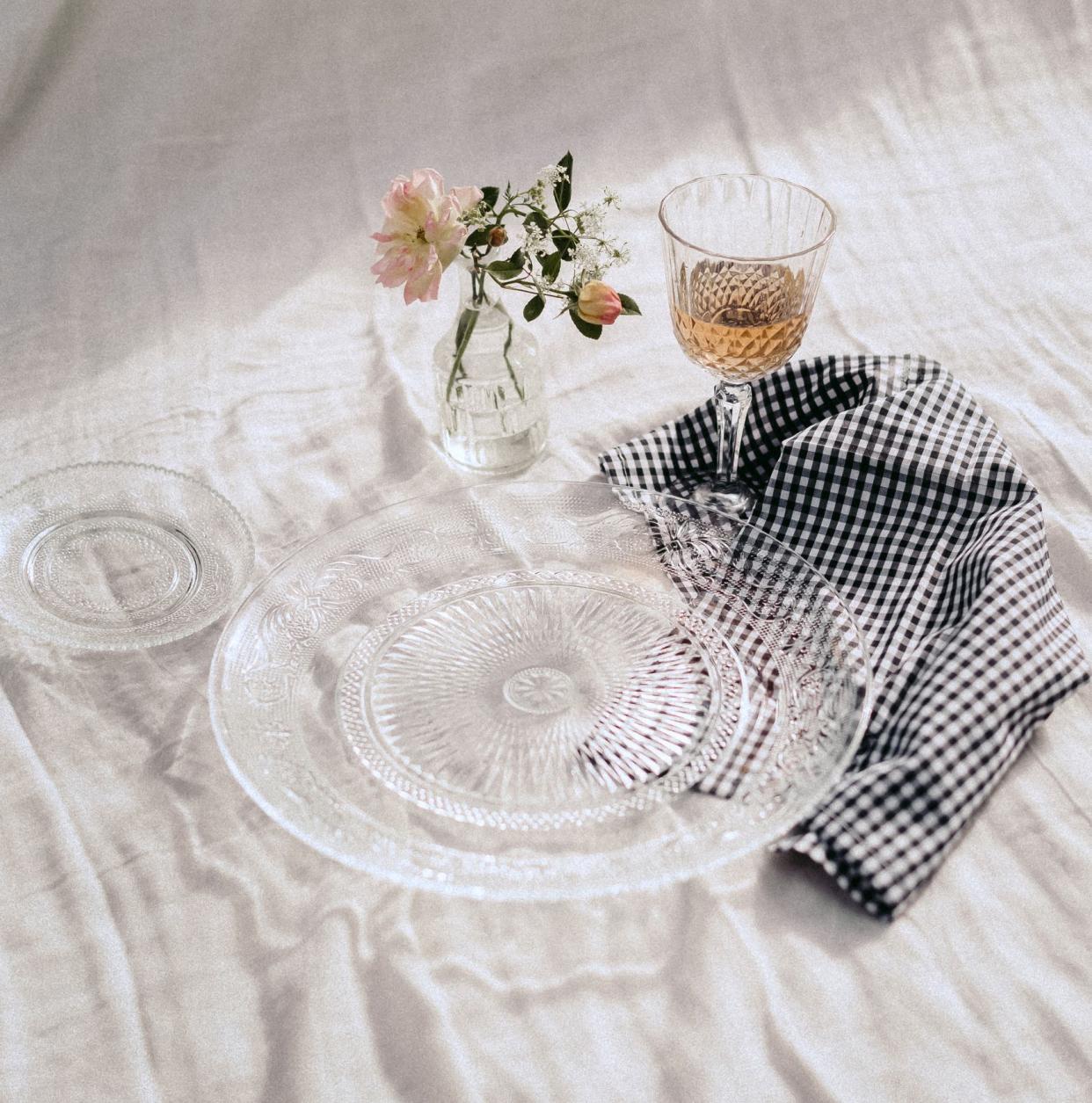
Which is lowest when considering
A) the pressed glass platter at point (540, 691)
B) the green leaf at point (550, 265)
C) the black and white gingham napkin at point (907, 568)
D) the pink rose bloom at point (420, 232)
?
the black and white gingham napkin at point (907, 568)

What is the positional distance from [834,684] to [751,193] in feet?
1.78

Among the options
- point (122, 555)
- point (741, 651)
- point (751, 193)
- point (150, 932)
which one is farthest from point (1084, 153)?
point (150, 932)

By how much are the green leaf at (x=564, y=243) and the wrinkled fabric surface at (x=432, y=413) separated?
253 mm

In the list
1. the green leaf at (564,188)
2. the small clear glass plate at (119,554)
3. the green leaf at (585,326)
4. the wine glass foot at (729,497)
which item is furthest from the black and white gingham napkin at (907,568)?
the small clear glass plate at (119,554)

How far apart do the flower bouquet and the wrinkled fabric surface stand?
0.25 ft

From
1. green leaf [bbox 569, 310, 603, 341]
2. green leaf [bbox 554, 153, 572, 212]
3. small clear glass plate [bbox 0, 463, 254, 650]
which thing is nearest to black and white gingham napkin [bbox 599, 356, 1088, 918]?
green leaf [bbox 569, 310, 603, 341]

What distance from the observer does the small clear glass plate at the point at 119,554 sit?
1.11 meters

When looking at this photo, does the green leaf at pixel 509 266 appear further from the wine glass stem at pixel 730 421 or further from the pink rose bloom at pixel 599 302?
the wine glass stem at pixel 730 421

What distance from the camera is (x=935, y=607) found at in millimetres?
1105

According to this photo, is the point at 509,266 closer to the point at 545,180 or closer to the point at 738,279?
the point at 545,180

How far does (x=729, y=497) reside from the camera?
4.13ft

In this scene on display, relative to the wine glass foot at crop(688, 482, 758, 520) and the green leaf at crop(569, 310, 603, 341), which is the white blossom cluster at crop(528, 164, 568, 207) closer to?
the green leaf at crop(569, 310, 603, 341)

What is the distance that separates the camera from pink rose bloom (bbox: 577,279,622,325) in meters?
1.18

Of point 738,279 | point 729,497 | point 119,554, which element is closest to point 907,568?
point 729,497
